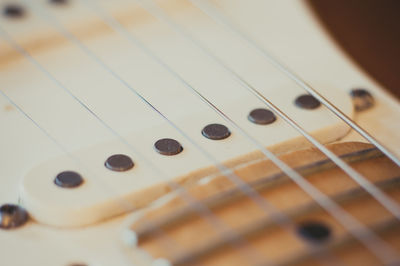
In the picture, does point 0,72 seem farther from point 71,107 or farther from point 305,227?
point 305,227

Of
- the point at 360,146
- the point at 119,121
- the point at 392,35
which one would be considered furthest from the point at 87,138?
the point at 392,35

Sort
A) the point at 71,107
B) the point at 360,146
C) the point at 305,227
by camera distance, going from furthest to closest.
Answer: the point at 71,107 < the point at 360,146 < the point at 305,227

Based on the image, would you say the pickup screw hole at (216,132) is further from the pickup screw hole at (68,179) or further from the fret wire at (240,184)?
the pickup screw hole at (68,179)

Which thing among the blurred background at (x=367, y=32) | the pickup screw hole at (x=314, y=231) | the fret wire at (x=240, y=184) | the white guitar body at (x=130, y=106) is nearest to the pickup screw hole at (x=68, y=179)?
the white guitar body at (x=130, y=106)

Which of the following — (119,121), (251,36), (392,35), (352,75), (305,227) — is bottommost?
(305,227)

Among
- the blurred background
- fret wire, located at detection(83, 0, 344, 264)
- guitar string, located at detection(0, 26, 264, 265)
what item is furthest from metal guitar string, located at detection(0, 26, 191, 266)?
the blurred background
